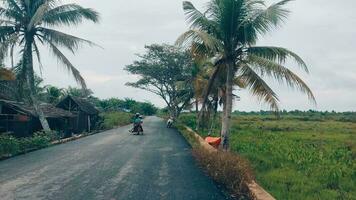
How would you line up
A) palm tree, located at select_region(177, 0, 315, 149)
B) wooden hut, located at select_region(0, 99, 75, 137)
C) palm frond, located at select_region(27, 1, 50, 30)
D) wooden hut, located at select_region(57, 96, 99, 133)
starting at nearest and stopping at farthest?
palm tree, located at select_region(177, 0, 315, 149), palm frond, located at select_region(27, 1, 50, 30), wooden hut, located at select_region(0, 99, 75, 137), wooden hut, located at select_region(57, 96, 99, 133)

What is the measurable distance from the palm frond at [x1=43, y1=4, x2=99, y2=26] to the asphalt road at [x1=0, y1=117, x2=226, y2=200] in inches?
348

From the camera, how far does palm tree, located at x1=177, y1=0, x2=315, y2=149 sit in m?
12.3

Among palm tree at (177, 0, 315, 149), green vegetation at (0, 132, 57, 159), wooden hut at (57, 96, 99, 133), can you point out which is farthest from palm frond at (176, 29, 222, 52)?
wooden hut at (57, 96, 99, 133)

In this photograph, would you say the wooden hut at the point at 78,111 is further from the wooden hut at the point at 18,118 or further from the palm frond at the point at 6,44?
the palm frond at the point at 6,44

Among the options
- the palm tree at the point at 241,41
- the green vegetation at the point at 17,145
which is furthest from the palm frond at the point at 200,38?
the green vegetation at the point at 17,145

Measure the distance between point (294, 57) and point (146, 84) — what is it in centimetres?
3501

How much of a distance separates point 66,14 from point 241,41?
11482 millimetres

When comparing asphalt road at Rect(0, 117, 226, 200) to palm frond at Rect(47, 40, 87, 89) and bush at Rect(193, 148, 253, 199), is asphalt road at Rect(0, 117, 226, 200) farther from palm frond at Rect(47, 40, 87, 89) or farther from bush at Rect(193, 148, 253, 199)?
palm frond at Rect(47, 40, 87, 89)

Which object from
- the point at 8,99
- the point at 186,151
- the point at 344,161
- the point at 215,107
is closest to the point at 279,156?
the point at 344,161

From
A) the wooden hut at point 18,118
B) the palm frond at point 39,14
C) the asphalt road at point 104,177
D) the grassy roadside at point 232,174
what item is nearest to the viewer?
the asphalt road at point 104,177

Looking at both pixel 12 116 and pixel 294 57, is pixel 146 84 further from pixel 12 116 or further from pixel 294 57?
pixel 294 57

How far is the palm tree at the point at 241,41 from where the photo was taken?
40.2 ft

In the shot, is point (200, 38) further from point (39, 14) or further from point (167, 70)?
point (167, 70)

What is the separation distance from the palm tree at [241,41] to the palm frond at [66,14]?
9.48 metres
